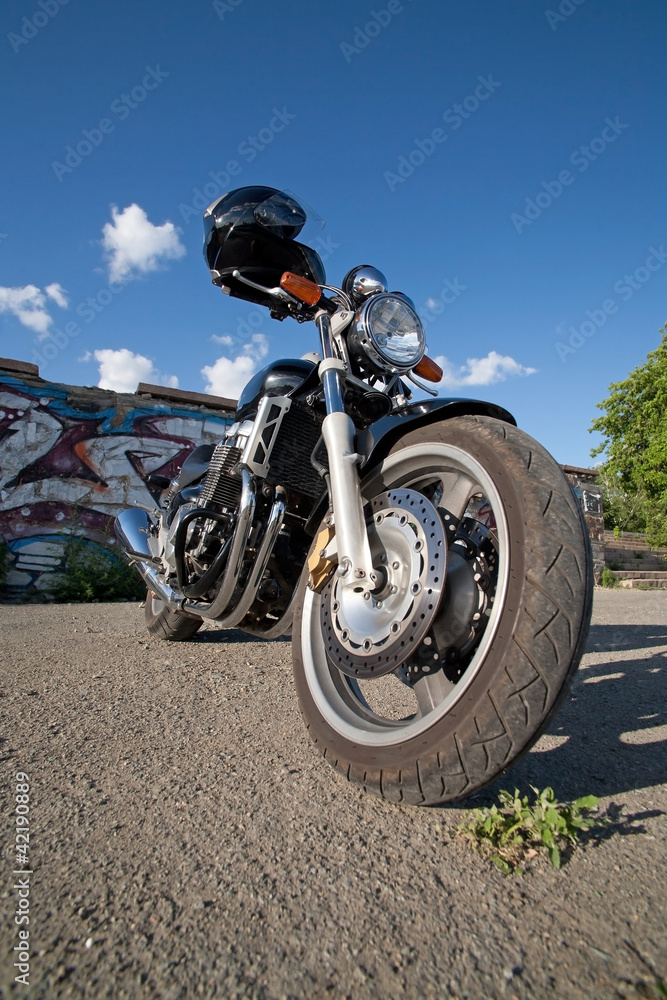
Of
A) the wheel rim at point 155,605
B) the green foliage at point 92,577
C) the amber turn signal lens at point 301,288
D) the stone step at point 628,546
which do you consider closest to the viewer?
the amber turn signal lens at point 301,288

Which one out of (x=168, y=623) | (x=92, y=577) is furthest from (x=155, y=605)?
(x=92, y=577)

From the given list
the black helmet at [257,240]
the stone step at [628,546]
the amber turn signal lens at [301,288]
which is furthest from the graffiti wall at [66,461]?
the stone step at [628,546]

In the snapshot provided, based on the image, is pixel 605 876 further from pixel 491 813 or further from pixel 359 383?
pixel 359 383

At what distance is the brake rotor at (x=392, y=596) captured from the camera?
1312 millimetres

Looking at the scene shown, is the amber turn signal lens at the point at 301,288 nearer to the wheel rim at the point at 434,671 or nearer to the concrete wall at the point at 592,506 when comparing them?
the wheel rim at the point at 434,671

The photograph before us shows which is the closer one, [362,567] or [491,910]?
[491,910]

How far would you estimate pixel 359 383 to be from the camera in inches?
77.0

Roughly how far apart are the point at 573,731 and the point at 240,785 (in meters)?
1.20

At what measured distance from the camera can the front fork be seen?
1468 mm

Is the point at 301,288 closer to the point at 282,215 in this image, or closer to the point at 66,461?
the point at 282,215

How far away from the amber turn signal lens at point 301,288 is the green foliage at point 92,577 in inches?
225

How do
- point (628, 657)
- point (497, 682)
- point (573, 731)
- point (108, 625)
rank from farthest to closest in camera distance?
point (108, 625), point (628, 657), point (573, 731), point (497, 682)

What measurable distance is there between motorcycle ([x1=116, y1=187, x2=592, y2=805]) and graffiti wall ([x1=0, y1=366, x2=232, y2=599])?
5.71 metres

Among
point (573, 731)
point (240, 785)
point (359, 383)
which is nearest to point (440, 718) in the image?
point (240, 785)
